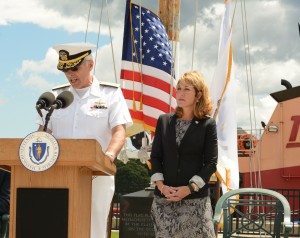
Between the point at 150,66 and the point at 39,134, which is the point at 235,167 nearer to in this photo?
the point at 150,66

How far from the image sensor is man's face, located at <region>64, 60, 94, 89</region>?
14.1 feet

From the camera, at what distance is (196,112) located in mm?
4324

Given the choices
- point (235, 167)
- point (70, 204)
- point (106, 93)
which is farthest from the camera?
point (235, 167)

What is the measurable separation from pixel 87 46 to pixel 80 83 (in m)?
0.25

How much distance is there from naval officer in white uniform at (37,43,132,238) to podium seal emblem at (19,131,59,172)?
832mm

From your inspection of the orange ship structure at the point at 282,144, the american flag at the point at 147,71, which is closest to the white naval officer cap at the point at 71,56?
the american flag at the point at 147,71

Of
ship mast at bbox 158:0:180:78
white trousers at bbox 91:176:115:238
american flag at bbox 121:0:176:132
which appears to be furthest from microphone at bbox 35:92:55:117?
ship mast at bbox 158:0:180:78

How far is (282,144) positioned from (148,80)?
29.9 ft

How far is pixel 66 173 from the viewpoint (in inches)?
137

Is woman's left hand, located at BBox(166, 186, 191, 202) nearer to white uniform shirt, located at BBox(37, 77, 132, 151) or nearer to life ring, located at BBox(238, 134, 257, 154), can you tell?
white uniform shirt, located at BBox(37, 77, 132, 151)

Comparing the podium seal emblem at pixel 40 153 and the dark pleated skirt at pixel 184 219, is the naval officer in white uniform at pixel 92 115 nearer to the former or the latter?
the dark pleated skirt at pixel 184 219

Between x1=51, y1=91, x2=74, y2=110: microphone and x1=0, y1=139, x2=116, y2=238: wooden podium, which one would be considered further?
x1=51, y1=91, x2=74, y2=110: microphone

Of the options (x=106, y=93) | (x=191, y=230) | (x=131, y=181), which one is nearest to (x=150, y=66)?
(x=106, y=93)

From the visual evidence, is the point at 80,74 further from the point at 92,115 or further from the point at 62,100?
the point at 62,100
